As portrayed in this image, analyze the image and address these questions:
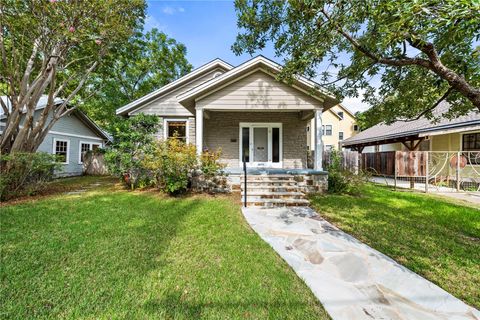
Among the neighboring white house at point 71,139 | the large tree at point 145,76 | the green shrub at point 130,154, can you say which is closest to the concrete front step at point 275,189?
the green shrub at point 130,154

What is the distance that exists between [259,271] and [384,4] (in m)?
4.23

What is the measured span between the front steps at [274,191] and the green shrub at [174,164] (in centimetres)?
203

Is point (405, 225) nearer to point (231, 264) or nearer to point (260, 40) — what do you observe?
point (231, 264)

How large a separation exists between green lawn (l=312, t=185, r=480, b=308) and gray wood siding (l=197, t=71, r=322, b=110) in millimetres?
3611

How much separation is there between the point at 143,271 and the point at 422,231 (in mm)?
5344

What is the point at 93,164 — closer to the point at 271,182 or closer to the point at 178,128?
the point at 178,128

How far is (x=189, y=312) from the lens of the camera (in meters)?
2.10

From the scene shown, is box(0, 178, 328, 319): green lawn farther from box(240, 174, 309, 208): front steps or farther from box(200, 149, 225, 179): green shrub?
box(200, 149, 225, 179): green shrub

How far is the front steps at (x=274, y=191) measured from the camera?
609 cm

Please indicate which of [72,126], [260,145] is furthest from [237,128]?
[72,126]

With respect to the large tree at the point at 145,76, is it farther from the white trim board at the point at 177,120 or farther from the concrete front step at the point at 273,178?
the concrete front step at the point at 273,178

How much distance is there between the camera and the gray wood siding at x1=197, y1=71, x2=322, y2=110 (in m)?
7.81

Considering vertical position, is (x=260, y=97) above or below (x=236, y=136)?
above

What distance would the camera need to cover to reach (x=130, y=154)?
27.7 ft
